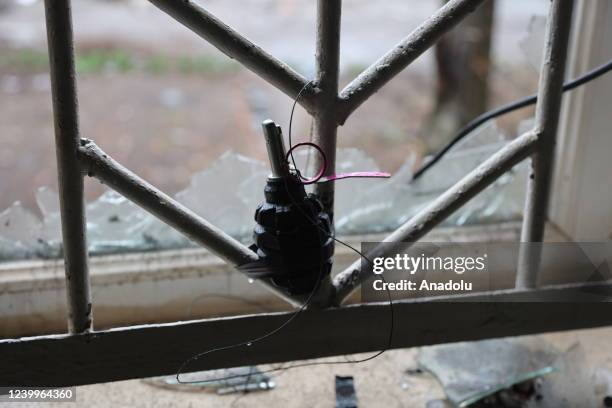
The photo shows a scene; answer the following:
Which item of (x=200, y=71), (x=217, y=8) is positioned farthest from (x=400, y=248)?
(x=217, y=8)

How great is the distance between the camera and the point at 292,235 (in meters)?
0.73

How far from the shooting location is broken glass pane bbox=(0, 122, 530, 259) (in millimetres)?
1004

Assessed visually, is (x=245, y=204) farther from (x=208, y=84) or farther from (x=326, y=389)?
(x=208, y=84)

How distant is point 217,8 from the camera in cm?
402

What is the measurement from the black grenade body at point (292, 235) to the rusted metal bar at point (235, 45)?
0.33 ft

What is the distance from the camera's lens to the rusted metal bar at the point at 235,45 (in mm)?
694

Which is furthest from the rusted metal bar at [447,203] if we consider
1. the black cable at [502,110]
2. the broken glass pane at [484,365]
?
the broken glass pane at [484,365]

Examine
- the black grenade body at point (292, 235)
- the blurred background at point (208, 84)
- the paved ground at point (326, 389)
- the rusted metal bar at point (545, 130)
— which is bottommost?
the paved ground at point (326, 389)

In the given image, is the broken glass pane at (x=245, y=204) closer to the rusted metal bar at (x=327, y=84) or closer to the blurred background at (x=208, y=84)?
the rusted metal bar at (x=327, y=84)

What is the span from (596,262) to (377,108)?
2.54 metres

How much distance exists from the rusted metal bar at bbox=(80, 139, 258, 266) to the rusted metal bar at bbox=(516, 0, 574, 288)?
1.17 feet

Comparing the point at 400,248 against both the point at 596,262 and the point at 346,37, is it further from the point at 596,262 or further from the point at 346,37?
the point at 346,37

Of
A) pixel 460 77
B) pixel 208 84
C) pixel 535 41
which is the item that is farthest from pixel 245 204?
pixel 208 84

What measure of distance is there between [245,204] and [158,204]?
0.32 meters
